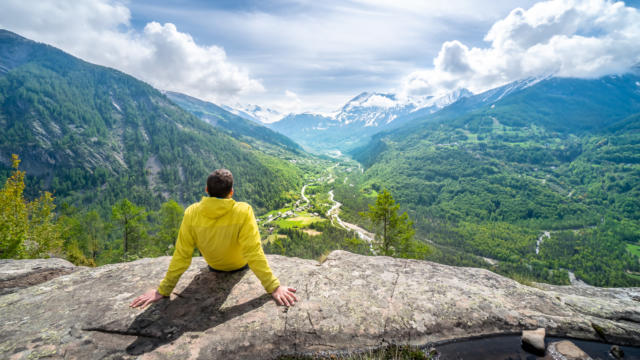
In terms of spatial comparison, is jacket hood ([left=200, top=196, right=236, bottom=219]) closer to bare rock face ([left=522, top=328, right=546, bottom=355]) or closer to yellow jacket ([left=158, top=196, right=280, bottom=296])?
yellow jacket ([left=158, top=196, right=280, bottom=296])

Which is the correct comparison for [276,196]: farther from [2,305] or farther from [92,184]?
[2,305]

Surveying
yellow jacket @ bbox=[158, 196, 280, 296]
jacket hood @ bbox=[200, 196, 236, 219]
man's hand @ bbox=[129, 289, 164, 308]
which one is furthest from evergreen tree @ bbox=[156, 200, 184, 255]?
jacket hood @ bbox=[200, 196, 236, 219]

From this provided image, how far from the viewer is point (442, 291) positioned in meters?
5.81

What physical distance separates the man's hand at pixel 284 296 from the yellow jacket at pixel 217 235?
13cm

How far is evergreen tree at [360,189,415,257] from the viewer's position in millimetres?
20594

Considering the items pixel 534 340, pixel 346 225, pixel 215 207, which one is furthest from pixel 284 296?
pixel 346 225

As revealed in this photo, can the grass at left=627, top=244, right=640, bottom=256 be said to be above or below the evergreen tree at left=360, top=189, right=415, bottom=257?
below

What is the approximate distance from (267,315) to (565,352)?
556cm

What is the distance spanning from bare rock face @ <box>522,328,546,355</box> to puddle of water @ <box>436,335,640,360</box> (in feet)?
0.34

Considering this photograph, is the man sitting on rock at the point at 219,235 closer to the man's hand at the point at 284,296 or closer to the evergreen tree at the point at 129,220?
the man's hand at the point at 284,296

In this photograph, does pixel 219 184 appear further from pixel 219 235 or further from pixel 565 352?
pixel 565 352

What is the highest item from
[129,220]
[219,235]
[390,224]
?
[219,235]

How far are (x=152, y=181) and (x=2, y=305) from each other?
674 ft

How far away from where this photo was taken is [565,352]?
4.25 metres
